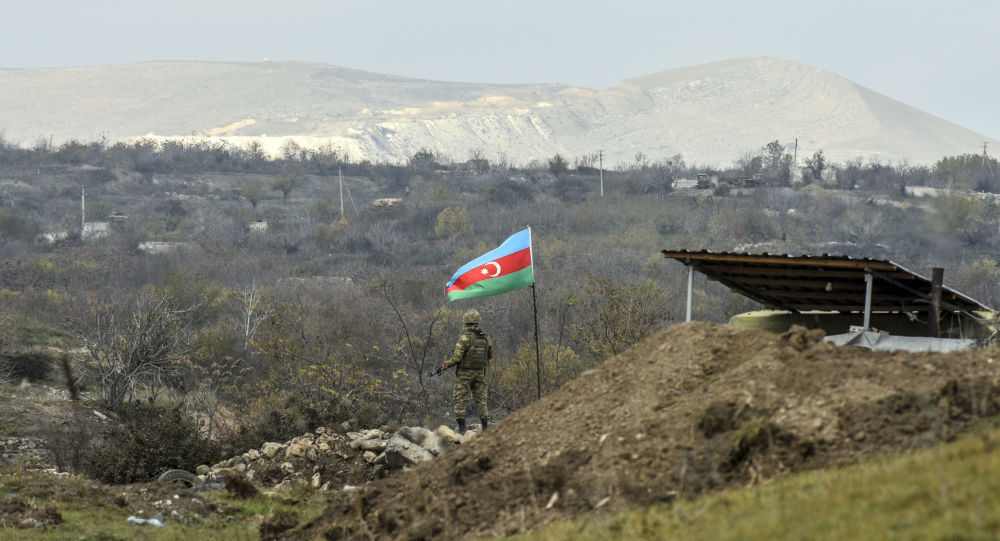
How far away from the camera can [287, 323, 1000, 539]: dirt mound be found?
8.41 m

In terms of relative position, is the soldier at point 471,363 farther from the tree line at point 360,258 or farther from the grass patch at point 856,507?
the grass patch at point 856,507

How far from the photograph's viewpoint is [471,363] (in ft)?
52.9

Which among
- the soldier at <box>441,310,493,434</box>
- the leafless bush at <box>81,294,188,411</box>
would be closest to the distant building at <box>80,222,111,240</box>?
the leafless bush at <box>81,294,188,411</box>

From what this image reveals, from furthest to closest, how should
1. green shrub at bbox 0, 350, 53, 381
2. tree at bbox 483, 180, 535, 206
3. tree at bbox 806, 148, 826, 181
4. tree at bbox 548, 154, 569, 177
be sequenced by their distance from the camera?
tree at bbox 548, 154, 569, 177, tree at bbox 806, 148, 826, 181, tree at bbox 483, 180, 535, 206, green shrub at bbox 0, 350, 53, 381

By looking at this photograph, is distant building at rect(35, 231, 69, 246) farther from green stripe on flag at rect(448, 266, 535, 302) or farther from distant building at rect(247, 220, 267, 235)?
green stripe on flag at rect(448, 266, 535, 302)

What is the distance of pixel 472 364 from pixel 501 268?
1918 millimetres

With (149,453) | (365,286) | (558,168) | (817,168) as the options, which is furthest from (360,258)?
(149,453)

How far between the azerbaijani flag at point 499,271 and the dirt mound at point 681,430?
573cm

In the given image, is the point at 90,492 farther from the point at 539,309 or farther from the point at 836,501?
the point at 539,309

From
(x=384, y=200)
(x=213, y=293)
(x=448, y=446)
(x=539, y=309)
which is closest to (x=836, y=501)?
(x=448, y=446)

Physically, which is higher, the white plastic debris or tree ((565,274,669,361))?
the white plastic debris

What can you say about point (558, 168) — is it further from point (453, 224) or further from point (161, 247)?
point (161, 247)

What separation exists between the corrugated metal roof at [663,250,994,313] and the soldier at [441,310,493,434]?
303 centimetres

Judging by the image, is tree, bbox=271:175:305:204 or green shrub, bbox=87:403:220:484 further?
tree, bbox=271:175:305:204
